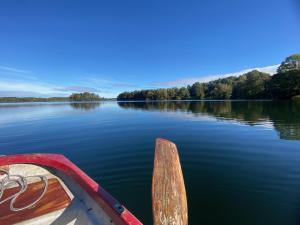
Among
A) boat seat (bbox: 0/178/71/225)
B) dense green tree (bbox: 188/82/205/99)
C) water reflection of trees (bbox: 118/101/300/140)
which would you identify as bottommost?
water reflection of trees (bbox: 118/101/300/140)

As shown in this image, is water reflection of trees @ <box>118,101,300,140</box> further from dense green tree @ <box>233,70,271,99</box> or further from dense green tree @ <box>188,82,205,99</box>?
dense green tree @ <box>188,82,205,99</box>

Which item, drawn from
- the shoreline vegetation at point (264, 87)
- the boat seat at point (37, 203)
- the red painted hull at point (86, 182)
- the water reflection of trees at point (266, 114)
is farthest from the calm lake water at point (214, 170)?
the shoreline vegetation at point (264, 87)

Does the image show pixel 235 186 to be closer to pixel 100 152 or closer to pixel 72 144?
pixel 100 152

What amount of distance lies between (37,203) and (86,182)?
943 millimetres

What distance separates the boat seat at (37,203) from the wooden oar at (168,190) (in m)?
2.09

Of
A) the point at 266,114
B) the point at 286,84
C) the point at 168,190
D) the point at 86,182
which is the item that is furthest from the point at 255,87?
the point at 168,190

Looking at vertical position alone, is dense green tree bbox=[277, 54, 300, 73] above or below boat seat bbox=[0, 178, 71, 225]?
above

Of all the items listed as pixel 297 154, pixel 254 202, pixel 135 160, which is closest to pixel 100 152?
pixel 135 160

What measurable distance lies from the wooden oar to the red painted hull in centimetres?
39

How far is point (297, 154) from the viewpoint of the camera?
866 cm

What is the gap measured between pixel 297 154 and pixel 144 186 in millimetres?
7493

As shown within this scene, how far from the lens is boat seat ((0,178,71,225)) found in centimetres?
321

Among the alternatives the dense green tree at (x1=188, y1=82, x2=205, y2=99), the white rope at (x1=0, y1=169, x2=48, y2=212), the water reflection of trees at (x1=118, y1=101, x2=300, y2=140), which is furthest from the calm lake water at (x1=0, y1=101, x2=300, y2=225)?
the dense green tree at (x1=188, y1=82, x2=205, y2=99)

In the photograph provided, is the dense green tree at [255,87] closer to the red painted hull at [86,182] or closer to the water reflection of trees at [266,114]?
the water reflection of trees at [266,114]
